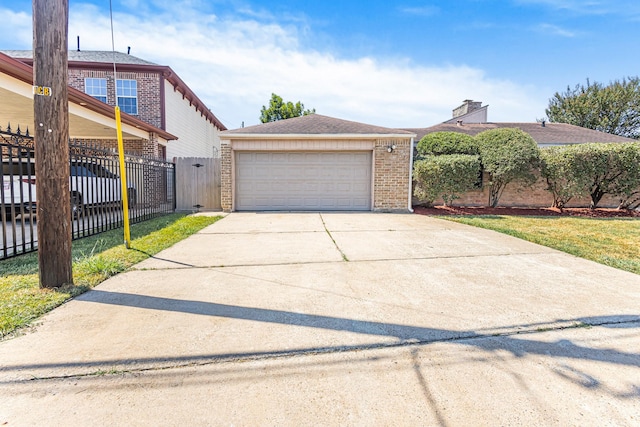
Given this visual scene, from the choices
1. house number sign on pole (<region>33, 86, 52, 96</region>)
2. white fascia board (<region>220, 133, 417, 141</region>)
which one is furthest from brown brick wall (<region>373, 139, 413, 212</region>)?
house number sign on pole (<region>33, 86, 52, 96</region>)

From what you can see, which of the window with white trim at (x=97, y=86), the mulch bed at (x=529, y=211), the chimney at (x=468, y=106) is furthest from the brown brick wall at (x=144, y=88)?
the chimney at (x=468, y=106)

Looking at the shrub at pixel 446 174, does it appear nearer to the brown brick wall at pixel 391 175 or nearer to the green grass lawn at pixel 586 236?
the brown brick wall at pixel 391 175

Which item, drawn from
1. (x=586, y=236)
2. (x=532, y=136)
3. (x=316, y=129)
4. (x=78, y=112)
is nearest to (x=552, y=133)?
(x=532, y=136)

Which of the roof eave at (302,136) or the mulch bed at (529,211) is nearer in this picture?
the roof eave at (302,136)

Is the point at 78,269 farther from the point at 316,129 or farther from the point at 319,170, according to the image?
the point at 316,129

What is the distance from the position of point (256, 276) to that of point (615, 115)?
39235 mm

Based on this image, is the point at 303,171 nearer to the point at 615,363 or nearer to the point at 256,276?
the point at 256,276

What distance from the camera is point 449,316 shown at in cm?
272

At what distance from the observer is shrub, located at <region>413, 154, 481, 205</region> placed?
10070mm

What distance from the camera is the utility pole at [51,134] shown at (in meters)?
3.01

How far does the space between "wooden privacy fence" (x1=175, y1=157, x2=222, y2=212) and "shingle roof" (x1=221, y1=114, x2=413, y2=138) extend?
174 cm

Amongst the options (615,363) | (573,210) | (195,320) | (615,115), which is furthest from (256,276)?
(615,115)

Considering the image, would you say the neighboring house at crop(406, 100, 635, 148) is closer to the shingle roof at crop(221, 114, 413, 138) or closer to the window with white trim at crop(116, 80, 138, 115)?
the shingle roof at crop(221, 114, 413, 138)

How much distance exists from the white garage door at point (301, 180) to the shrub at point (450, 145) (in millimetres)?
2304
